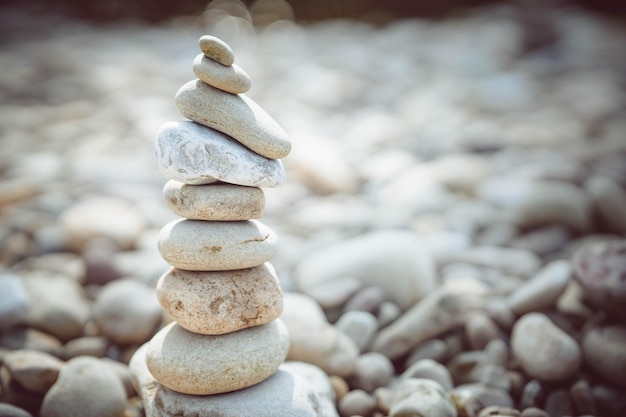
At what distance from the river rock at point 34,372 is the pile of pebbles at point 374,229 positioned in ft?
0.04

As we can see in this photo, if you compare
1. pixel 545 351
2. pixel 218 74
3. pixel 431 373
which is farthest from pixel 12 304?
pixel 545 351

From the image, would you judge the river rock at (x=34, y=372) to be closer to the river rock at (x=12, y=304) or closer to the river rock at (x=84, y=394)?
the river rock at (x=84, y=394)

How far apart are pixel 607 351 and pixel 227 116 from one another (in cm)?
233

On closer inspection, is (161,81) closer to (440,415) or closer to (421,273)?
(421,273)

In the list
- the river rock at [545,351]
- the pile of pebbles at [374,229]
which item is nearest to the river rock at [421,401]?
the pile of pebbles at [374,229]

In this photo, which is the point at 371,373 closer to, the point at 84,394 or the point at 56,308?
the point at 84,394

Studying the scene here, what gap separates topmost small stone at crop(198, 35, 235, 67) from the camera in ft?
6.44

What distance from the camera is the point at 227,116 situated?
2043 millimetres

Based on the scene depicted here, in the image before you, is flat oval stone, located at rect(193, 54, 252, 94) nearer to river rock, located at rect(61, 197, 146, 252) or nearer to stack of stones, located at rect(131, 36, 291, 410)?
stack of stones, located at rect(131, 36, 291, 410)

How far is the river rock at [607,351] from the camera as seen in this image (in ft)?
8.17

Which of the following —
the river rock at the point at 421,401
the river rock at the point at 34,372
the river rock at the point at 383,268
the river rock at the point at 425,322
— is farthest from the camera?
the river rock at the point at 383,268

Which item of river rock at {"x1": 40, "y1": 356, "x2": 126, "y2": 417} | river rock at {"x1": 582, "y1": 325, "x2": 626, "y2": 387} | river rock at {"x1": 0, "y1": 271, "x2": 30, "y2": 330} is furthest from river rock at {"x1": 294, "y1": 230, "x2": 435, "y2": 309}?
river rock at {"x1": 0, "y1": 271, "x2": 30, "y2": 330}

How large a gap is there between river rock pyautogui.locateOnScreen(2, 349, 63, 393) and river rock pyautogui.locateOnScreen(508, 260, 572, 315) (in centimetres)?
266

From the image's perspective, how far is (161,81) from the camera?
7.81 meters
